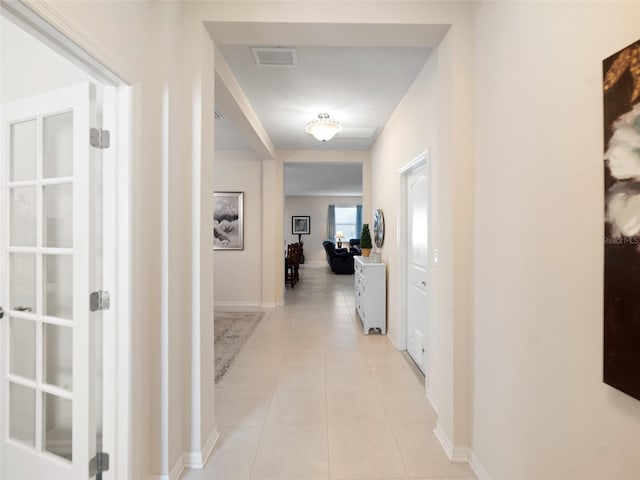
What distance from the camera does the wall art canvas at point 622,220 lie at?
2.85 feet

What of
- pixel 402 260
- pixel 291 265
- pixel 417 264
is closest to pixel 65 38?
pixel 417 264

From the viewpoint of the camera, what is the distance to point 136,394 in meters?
1.52

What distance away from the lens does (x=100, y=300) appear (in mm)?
1457

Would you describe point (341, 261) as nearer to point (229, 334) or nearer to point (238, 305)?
point (238, 305)

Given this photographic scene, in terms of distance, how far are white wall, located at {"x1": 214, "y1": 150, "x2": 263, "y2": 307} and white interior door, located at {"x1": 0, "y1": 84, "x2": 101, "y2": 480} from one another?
4.14m

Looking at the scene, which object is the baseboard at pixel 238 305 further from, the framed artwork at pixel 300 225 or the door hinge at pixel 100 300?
the framed artwork at pixel 300 225

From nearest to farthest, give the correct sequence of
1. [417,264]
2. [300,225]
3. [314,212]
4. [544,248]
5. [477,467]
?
1. [544,248]
2. [477,467]
3. [417,264]
4. [300,225]
5. [314,212]

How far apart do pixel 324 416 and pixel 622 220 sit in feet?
7.01

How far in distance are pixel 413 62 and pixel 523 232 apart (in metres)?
1.94

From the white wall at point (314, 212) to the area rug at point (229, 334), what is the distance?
7.41m

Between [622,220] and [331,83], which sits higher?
[331,83]

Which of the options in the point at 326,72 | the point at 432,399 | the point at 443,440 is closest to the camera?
the point at 443,440

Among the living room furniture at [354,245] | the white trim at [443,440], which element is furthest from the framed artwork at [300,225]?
the white trim at [443,440]

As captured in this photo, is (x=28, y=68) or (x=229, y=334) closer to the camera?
(x=28, y=68)
